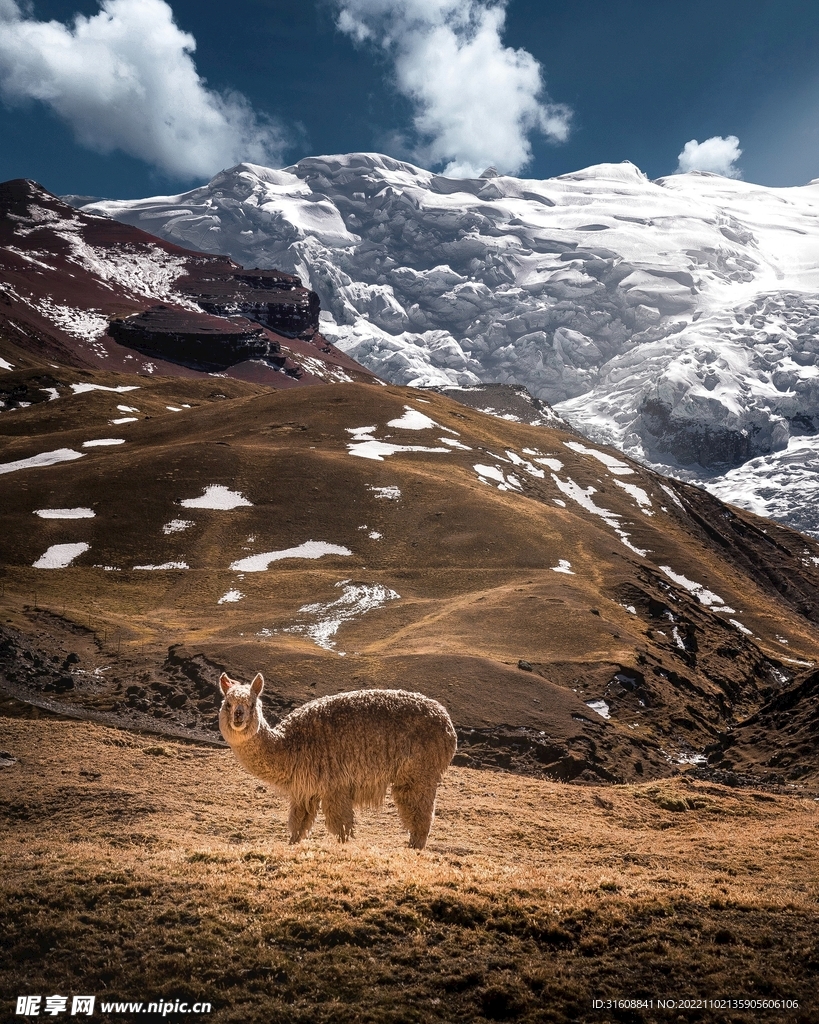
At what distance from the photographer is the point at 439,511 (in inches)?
3125

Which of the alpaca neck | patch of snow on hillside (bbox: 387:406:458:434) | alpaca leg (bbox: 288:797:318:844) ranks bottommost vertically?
alpaca leg (bbox: 288:797:318:844)

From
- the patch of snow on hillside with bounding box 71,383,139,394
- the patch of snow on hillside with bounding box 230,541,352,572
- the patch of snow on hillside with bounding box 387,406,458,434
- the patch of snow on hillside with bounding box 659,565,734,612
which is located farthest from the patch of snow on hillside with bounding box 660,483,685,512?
the patch of snow on hillside with bounding box 71,383,139,394

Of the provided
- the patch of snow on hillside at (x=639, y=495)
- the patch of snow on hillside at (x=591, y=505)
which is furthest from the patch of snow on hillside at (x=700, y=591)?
the patch of snow on hillside at (x=639, y=495)

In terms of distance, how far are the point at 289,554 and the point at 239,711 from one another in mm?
54268

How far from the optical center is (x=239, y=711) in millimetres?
15594

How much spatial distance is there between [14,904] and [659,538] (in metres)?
91.4

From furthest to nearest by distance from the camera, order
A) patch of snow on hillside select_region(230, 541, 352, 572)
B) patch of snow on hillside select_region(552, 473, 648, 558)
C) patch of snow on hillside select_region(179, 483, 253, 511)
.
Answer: patch of snow on hillside select_region(552, 473, 648, 558)
patch of snow on hillside select_region(179, 483, 253, 511)
patch of snow on hillside select_region(230, 541, 352, 572)

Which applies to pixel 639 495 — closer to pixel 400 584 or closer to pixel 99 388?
pixel 400 584

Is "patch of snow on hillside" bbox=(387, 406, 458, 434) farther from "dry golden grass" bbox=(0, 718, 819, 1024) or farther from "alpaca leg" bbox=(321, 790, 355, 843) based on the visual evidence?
"alpaca leg" bbox=(321, 790, 355, 843)

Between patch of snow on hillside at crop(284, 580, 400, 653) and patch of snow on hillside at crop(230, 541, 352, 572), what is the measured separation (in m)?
8.09

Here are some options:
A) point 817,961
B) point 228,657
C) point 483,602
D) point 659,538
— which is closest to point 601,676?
point 483,602

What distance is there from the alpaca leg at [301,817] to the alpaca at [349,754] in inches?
0.9

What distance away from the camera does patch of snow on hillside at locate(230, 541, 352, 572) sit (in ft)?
216

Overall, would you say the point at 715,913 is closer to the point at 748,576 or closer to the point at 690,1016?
the point at 690,1016
